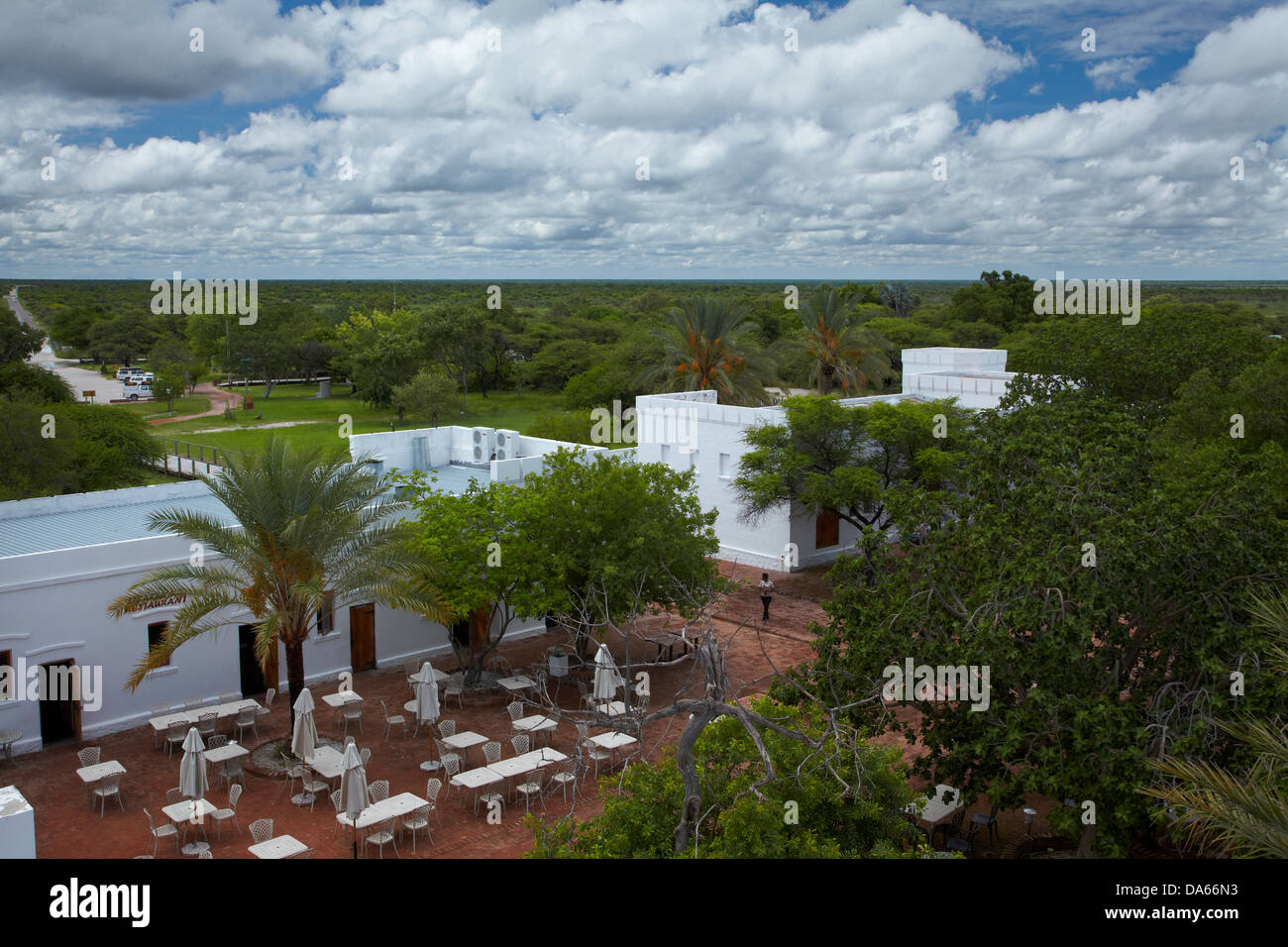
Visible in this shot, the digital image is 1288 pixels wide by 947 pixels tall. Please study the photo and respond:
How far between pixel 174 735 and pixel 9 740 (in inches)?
98.3

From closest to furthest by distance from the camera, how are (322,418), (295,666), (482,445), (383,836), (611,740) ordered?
(383,836), (611,740), (295,666), (482,445), (322,418)

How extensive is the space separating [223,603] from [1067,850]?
43.9ft

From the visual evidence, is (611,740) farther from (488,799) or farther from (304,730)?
(304,730)

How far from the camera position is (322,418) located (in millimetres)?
77250

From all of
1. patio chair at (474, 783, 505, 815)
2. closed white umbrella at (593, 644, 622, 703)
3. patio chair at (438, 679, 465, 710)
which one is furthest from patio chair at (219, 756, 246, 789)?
closed white umbrella at (593, 644, 622, 703)

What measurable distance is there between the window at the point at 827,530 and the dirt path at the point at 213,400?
58.3m

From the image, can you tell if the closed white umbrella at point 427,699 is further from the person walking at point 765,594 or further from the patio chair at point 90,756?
the person walking at point 765,594

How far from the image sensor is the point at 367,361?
259 feet

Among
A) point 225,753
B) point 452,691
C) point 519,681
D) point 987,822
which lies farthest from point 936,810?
point 225,753

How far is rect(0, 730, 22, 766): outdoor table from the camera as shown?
1681 cm

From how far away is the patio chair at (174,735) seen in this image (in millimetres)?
17531

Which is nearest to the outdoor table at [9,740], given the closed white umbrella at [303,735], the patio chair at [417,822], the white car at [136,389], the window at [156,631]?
the window at [156,631]

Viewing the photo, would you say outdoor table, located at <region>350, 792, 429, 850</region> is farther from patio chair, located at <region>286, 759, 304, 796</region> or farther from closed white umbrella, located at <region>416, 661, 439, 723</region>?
closed white umbrella, located at <region>416, 661, 439, 723</region>

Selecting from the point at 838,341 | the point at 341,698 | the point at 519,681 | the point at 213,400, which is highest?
the point at 838,341
